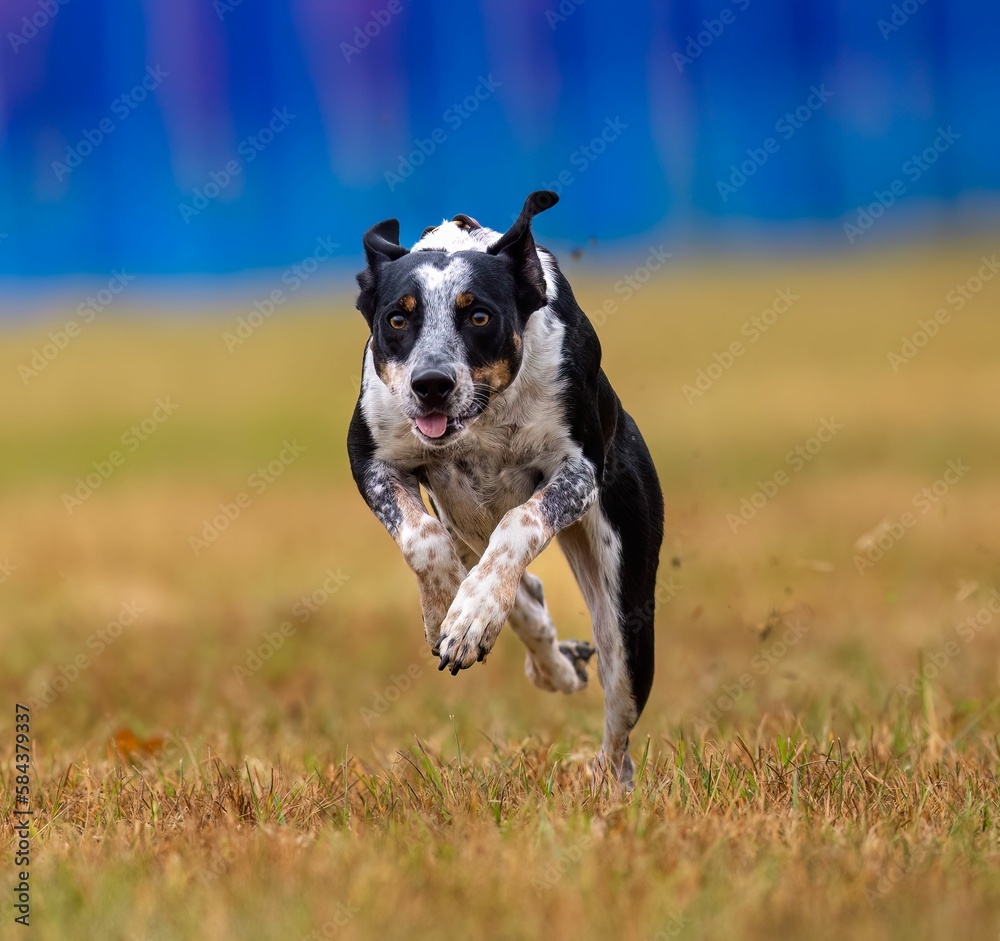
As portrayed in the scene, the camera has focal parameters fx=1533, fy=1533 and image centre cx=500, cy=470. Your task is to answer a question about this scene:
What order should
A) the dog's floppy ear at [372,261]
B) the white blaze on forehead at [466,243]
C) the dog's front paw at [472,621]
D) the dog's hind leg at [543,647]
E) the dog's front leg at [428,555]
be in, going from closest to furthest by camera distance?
the dog's front paw at [472,621] → the dog's front leg at [428,555] → the dog's floppy ear at [372,261] → the white blaze on forehead at [466,243] → the dog's hind leg at [543,647]

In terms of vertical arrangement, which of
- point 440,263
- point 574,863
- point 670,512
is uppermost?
point 440,263

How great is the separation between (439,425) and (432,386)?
0.17 m

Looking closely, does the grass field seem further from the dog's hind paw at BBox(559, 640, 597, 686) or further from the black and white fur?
the black and white fur

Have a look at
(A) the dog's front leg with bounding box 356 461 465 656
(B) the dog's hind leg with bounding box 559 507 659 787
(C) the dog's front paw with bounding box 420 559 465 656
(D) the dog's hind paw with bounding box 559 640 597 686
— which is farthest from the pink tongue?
(D) the dog's hind paw with bounding box 559 640 597 686

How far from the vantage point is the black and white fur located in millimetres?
4887

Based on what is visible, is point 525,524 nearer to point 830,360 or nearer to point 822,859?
point 822,859

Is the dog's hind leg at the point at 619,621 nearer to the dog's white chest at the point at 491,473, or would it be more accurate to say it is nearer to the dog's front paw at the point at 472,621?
the dog's white chest at the point at 491,473

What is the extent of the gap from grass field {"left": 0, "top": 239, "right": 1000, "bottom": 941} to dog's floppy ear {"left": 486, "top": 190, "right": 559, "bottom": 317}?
60.6 inches

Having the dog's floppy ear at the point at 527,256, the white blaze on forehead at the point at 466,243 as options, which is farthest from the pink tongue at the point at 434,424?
the white blaze on forehead at the point at 466,243

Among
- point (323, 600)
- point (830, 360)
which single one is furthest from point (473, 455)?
point (830, 360)

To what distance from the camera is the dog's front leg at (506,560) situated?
15.2 feet

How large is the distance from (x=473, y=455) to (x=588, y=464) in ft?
1.31

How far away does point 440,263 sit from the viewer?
512 cm

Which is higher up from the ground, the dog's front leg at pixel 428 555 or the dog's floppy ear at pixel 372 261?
the dog's floppy ear at pixel 372 261
